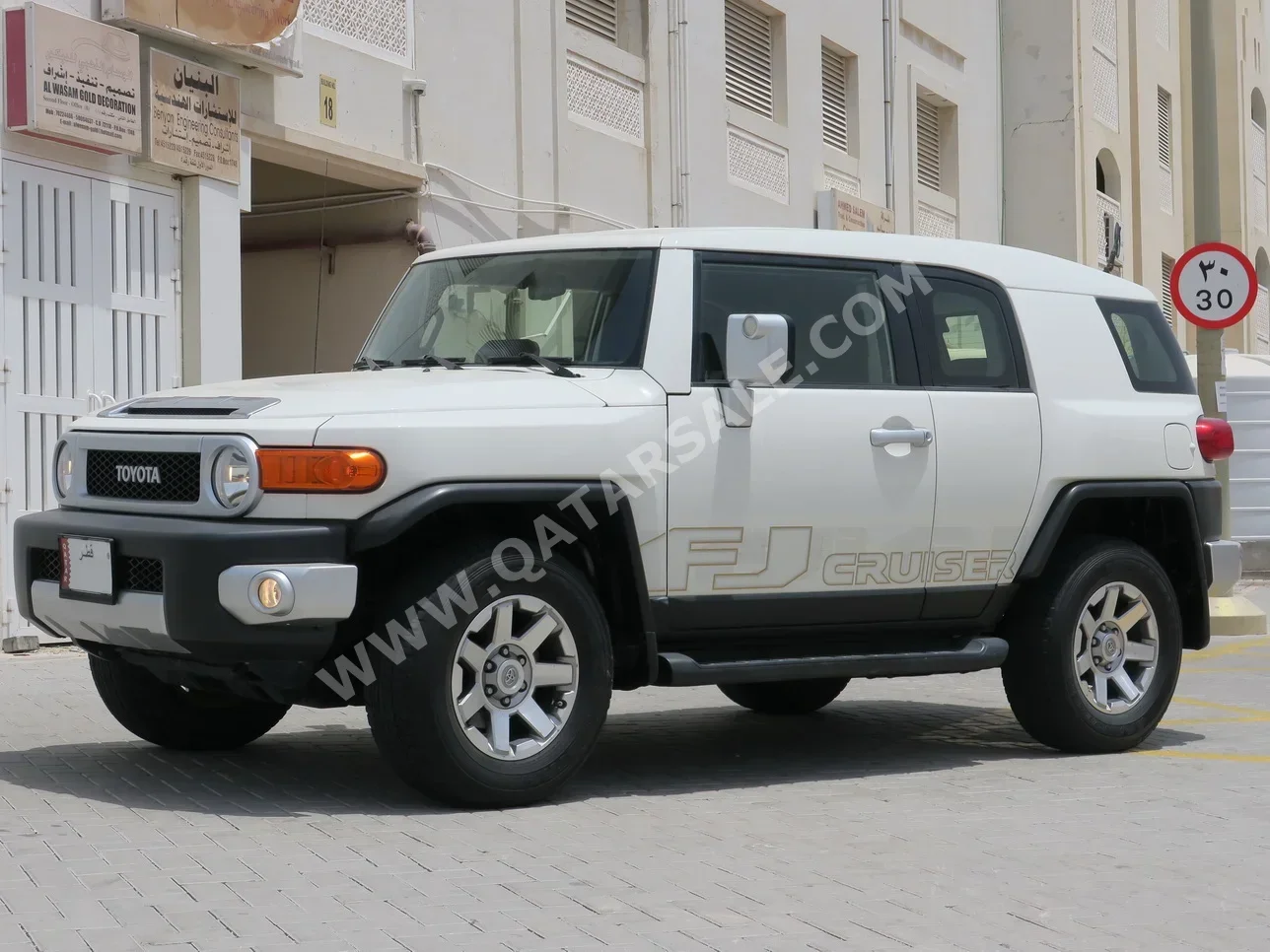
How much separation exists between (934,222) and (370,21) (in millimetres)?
12379

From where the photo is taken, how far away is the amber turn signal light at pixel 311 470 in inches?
210

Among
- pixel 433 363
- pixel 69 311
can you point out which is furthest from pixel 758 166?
pixel 433 363

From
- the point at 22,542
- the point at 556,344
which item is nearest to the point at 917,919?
the point at 556,344

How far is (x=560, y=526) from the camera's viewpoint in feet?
19.1

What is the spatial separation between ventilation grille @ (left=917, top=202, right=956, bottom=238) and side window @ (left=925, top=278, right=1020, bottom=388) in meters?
16.6

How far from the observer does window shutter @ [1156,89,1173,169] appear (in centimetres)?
3344

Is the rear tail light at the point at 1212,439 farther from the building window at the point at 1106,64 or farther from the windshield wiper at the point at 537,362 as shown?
the building window at the point at 1106,64

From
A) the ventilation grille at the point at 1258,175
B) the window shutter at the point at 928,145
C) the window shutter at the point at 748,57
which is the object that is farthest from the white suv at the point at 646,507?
the ventilation grille at the point at 1258,175

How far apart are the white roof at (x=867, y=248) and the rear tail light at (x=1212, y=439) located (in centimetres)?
60

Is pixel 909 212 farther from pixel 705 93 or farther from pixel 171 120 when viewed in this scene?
pixel 171 120

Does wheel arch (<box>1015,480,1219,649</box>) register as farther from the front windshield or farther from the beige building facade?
the beige building facade

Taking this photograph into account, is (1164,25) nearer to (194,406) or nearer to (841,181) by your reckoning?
(841,181)

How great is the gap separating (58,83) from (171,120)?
1.06 m

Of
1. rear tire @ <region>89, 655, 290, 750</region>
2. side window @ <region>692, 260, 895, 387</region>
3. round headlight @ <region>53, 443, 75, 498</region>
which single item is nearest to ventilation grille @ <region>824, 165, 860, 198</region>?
side window @ <region>692, 260, 895, 387</region>
